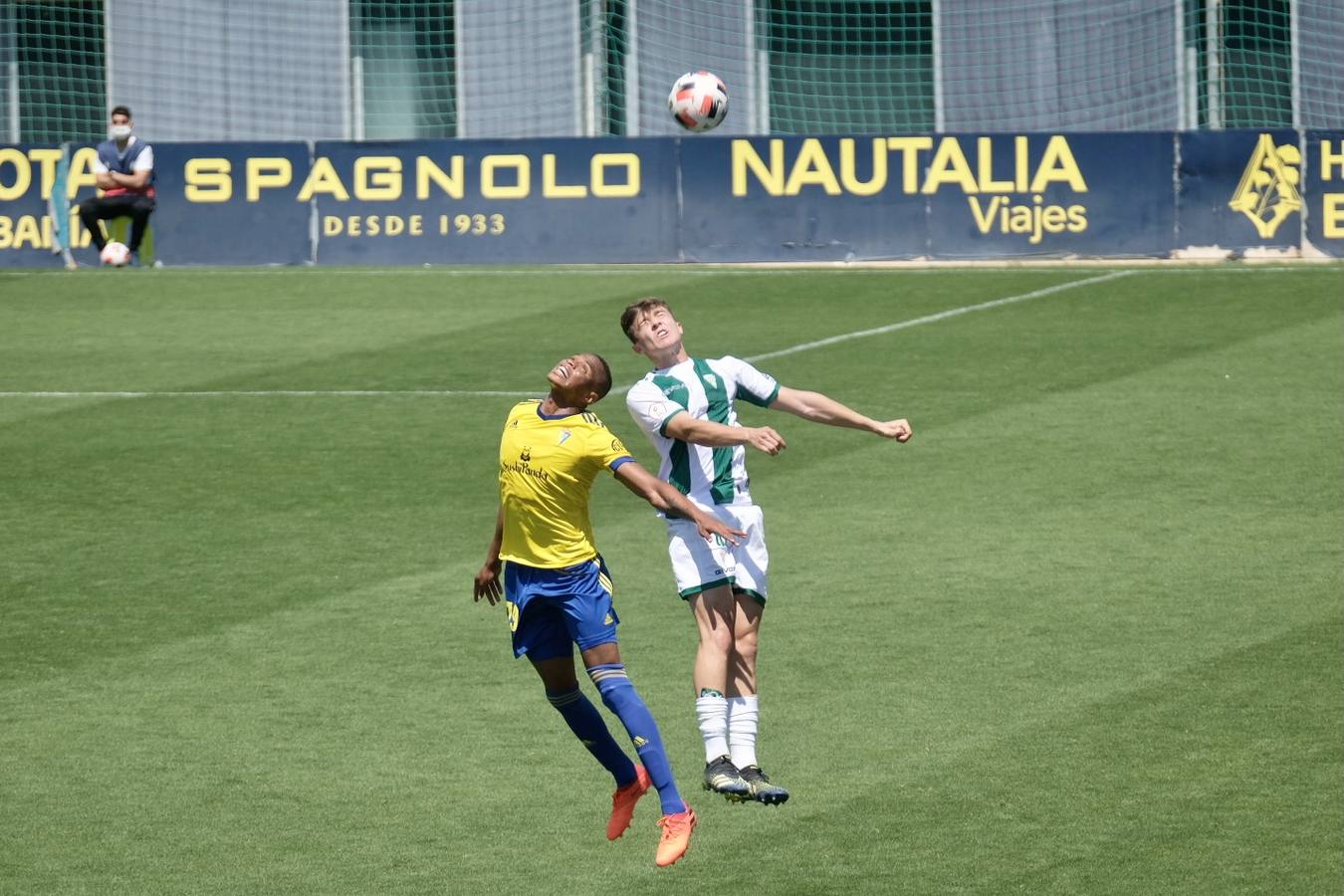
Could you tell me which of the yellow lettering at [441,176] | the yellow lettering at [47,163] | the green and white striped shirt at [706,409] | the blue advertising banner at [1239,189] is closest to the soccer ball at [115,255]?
the yellow lettering at [47,163]

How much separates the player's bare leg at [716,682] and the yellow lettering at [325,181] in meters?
18.6

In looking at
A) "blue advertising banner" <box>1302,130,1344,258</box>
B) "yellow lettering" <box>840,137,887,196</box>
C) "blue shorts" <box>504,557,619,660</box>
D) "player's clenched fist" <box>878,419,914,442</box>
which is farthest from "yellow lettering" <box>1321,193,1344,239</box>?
"blue shorts" <box>504,557,619,660</box>

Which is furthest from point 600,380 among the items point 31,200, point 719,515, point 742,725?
point 31,200

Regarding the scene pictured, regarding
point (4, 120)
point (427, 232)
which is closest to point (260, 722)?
point (427, 232)

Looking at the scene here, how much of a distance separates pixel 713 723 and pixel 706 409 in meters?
1.37

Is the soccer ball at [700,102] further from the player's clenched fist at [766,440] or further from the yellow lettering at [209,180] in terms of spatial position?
the player's clenched fist at [766,440]

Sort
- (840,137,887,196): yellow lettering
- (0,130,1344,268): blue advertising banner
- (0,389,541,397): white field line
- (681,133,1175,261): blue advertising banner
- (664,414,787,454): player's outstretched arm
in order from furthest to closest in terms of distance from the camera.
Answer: (840,137,887,196): yellow lettering
(681,133,1175,261): blue advertising banner
(0,130,1344,268): blue advertising banner
(0,389,541,397): white field line
(664,414,787,454): player's outstretched arm

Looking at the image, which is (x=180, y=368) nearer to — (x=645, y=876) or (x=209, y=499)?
(x=209, y=499)

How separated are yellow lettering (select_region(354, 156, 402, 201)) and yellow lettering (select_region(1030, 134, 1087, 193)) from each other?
8019 millimetres

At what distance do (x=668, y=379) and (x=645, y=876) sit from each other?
7.61 ft

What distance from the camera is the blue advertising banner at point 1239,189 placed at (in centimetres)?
2483

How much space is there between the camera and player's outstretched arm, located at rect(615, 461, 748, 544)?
8.16m

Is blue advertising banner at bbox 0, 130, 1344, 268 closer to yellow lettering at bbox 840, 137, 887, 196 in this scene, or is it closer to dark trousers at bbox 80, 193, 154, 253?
yellow lettering at bbox 840, 137, 887, 196

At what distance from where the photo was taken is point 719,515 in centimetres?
928
